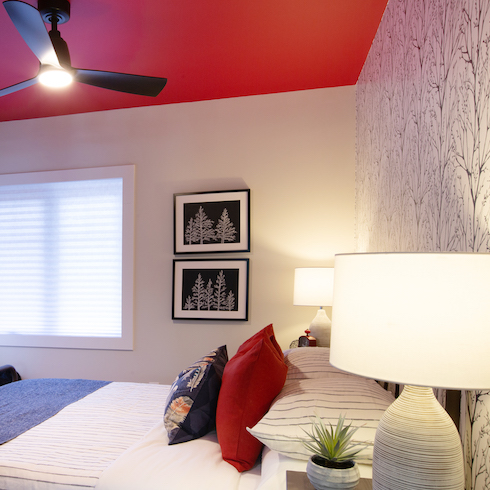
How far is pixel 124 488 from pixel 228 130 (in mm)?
2781

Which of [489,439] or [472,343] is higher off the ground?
[472,343]

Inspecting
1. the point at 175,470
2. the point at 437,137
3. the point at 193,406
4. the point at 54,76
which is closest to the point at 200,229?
the point at 54,76

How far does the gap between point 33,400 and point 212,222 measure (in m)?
1.81

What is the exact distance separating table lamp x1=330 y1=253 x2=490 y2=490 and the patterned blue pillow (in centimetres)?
98

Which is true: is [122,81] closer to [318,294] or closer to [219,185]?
[219,185]

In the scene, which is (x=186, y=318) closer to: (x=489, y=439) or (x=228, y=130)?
(x=228, y=130)

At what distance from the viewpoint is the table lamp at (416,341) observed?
73cm

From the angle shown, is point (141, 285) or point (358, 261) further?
point (141, 285)

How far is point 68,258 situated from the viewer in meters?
3.72

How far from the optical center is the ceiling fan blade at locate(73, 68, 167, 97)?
6.91 ft

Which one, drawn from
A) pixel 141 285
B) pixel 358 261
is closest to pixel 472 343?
pixel 358 261

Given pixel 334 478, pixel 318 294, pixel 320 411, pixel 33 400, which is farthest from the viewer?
pixel 318 294

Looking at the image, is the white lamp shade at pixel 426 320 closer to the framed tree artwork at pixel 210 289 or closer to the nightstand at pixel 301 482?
the nightstand at pixel 301 482

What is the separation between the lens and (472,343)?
0.73 metres
